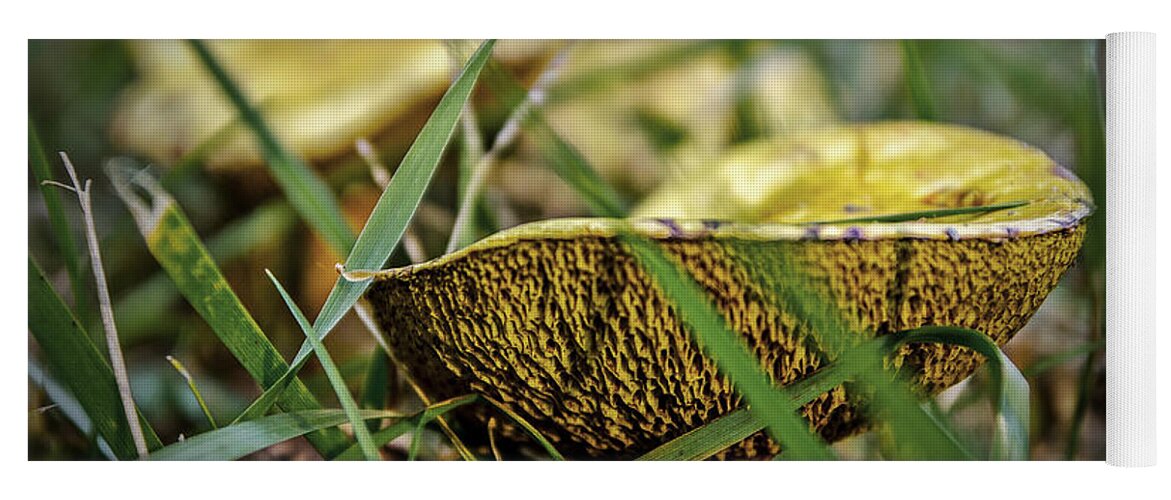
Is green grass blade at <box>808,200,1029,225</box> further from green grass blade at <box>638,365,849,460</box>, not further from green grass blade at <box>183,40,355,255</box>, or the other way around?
green grass blade at <box>183,40,355,255</box>

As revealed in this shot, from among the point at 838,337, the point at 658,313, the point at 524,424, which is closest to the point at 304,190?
the point at 524,424

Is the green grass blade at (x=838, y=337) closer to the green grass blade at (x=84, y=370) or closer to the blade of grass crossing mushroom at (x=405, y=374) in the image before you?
the blade of grass crossing mushroom at (x=405, y=374)

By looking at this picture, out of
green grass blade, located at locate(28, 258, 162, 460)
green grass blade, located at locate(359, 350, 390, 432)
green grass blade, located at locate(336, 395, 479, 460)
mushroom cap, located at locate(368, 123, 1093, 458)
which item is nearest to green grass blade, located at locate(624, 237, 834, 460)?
mushroom cap, located at locate(368, 123, 1093, 458)

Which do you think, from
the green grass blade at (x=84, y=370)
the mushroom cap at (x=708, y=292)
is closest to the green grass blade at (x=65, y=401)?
the green grass blade at (x=84, y=370)

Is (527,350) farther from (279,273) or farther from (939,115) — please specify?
(939,115)

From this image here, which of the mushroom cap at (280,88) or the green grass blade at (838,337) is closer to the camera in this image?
the green grass blade at (838,337)

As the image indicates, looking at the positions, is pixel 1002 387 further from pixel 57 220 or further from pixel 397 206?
pixel 57 220
